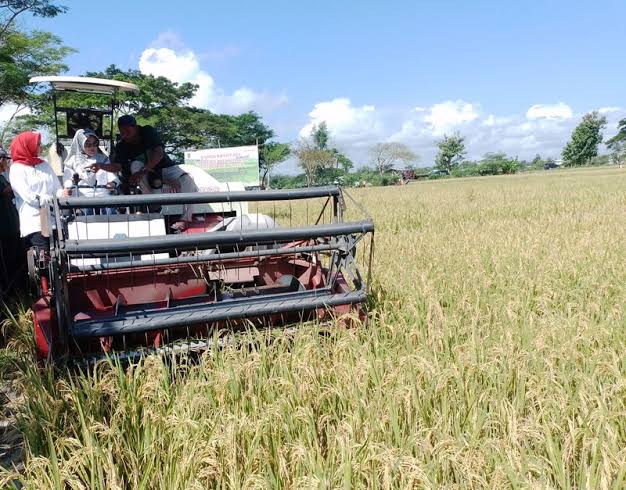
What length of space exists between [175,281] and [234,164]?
11.9 meters

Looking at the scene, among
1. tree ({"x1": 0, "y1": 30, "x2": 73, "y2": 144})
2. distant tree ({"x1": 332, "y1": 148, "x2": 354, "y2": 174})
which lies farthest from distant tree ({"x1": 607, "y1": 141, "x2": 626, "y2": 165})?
tree ({"x1": 0, "y1": 30, "x2": 73, "y2": 144})

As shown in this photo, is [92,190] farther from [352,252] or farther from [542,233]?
[542,233]

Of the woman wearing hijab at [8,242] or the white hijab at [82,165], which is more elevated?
the white hijab at [82,165]

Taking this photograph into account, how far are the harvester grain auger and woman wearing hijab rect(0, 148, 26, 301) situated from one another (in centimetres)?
155

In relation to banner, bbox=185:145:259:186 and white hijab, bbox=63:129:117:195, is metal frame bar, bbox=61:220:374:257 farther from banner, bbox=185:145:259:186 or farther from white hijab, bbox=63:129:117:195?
banner, bbox=185:145:259:186

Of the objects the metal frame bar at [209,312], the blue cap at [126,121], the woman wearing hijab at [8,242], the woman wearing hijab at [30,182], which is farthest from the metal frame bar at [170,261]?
the woman wearing hijab at [8,242]

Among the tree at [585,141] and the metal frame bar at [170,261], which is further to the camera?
the tree at [585,141]

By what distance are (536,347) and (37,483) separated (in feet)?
7.75

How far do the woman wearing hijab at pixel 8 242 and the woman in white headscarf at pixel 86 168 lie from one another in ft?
2.38

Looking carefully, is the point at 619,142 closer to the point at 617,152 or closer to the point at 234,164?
the point at 617,152

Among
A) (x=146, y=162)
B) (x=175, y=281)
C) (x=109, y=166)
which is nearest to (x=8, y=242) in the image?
(x=109, y=166)

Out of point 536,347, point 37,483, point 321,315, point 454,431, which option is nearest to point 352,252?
point 321,315

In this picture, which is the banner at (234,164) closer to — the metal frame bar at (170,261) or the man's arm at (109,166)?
the man's arm at (109,166)

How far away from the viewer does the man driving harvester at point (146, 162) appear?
493 centimetres
